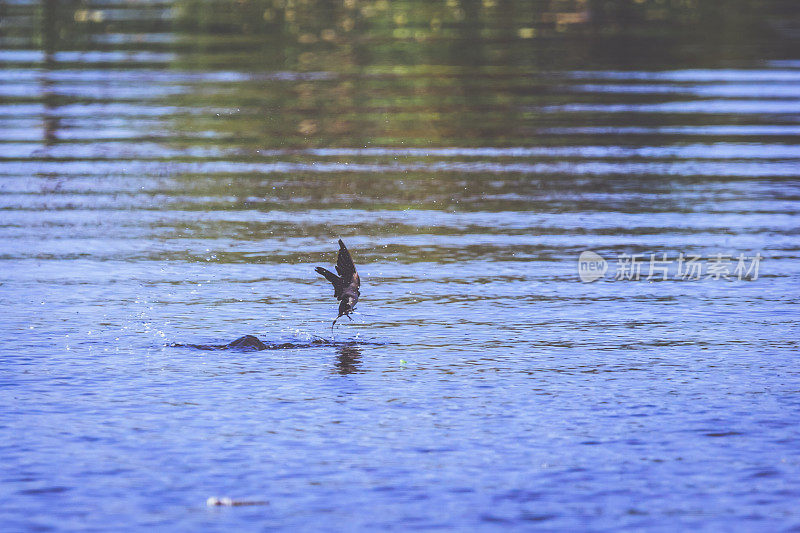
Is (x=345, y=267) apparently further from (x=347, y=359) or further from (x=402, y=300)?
(x=402, y=300)

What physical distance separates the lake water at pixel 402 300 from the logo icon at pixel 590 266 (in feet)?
0.32

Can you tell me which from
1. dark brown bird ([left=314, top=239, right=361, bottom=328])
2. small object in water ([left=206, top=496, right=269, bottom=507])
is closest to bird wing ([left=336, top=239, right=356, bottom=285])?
dark brown bird ([left=314, top=239, right=361, bottom=328])

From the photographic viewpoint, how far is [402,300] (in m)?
9.84

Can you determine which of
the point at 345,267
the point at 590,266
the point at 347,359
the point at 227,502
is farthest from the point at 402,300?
the point at 227,502

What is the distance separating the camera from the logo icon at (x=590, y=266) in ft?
34.7

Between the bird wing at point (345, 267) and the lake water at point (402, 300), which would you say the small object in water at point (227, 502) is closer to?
the lake water at point (402, 300)

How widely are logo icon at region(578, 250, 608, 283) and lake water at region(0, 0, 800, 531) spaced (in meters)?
0.10

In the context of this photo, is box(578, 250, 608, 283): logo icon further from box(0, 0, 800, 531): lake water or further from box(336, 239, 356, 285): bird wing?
box(336, 239, 356, 285): bird wing

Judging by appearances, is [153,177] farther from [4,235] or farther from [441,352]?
[441,352]

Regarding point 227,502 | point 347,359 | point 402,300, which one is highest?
point 402,300

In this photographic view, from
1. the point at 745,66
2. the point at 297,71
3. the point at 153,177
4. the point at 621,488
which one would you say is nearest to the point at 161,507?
the point at 621,488

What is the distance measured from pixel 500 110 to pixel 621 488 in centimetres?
1419

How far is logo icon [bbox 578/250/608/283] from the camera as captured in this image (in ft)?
34.7

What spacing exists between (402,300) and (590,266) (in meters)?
1.87
